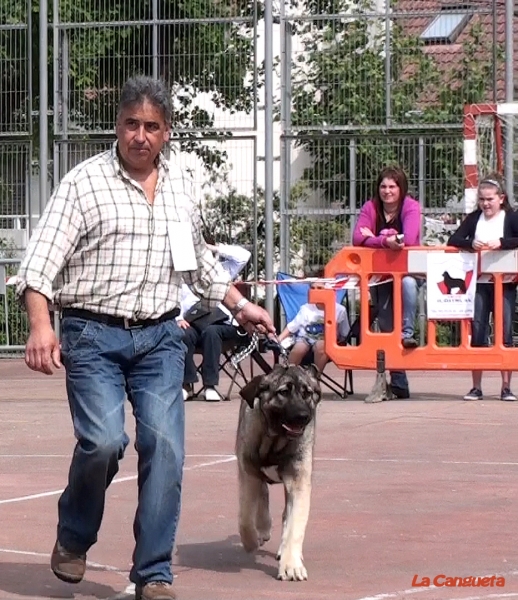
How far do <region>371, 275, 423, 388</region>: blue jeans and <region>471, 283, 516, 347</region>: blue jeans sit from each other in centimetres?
59

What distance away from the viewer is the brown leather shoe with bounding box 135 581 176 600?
5812mm

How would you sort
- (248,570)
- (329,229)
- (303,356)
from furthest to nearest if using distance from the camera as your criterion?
(329,229), (303,356), (248,570)

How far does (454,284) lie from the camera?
14.3 meters

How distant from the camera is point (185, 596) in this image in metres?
6.16

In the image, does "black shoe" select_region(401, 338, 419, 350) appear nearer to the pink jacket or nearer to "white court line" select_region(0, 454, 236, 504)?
the pink jacket

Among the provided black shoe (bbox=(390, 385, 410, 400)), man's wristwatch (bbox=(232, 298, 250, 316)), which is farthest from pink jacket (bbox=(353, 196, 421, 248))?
man's wristwatch (bbox=(232, 298, 250, 316))

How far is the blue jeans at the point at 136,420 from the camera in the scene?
5895mm

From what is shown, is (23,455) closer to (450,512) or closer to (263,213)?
(450,512)

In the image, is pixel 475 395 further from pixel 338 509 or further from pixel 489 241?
pixel 338 509

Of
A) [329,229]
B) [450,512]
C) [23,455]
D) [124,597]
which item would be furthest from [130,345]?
[329,229]

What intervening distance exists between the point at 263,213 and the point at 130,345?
12.6 m

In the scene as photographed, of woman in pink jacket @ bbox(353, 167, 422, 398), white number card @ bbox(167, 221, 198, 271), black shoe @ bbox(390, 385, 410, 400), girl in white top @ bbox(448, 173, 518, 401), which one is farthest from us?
black shoe @ bbox(390, 385, 410, 400)

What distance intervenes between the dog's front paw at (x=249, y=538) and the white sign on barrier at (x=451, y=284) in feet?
24.6

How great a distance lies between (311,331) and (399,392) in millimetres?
1096
